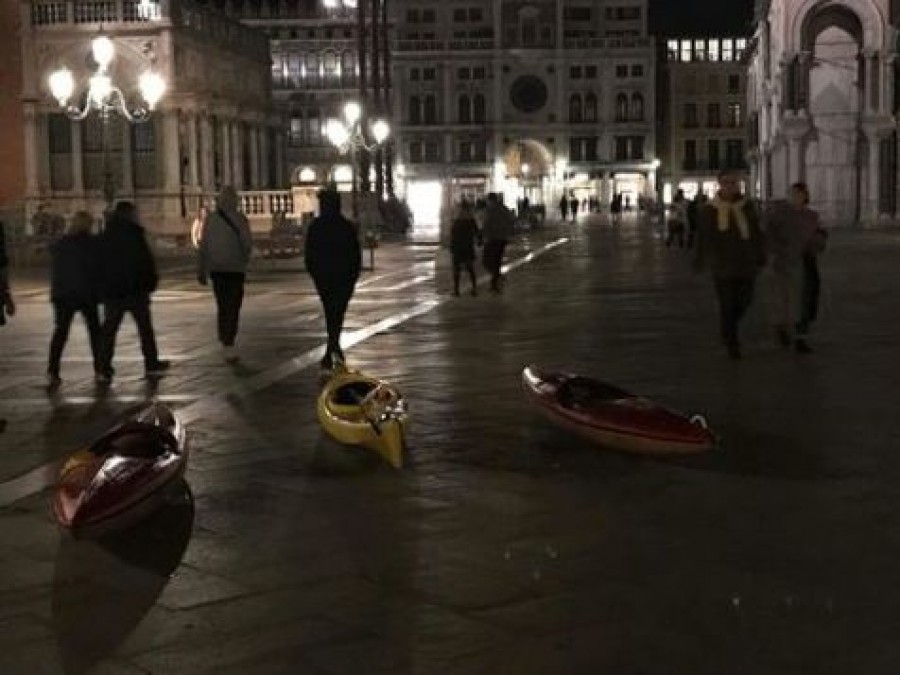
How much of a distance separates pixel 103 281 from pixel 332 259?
6.40 ft

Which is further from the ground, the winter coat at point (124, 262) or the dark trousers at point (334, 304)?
the winter coat at point (124, 262)

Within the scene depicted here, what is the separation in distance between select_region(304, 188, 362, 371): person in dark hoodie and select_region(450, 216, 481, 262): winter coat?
8519 mm

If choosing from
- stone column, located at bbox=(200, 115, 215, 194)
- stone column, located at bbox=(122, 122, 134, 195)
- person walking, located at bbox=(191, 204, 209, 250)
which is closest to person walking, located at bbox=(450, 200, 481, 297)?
person walking, located at bbox=(191, 204, 209, 250)

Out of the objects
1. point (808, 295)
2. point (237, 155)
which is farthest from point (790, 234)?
point (237, 155)

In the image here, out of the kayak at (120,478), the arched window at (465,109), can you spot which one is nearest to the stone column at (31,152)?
the kayak at (120,478)

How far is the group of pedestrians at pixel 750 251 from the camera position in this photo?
39.0 ft

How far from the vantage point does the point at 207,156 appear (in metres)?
43.7

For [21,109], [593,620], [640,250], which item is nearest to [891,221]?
[640,250]

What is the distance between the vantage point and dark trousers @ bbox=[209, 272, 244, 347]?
13.1 meters

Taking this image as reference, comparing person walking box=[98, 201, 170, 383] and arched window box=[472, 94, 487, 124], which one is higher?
arched window box=[472, 94, 487, 124]

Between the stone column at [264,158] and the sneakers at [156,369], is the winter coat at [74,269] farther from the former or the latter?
the stone column at [264,158]

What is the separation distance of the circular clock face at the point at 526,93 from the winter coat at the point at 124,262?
3618 inches

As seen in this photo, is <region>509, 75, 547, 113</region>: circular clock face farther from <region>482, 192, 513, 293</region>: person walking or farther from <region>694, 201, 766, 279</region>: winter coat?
<region>694, 201, 766, 279</region>: winter coat

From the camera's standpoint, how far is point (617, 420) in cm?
777
